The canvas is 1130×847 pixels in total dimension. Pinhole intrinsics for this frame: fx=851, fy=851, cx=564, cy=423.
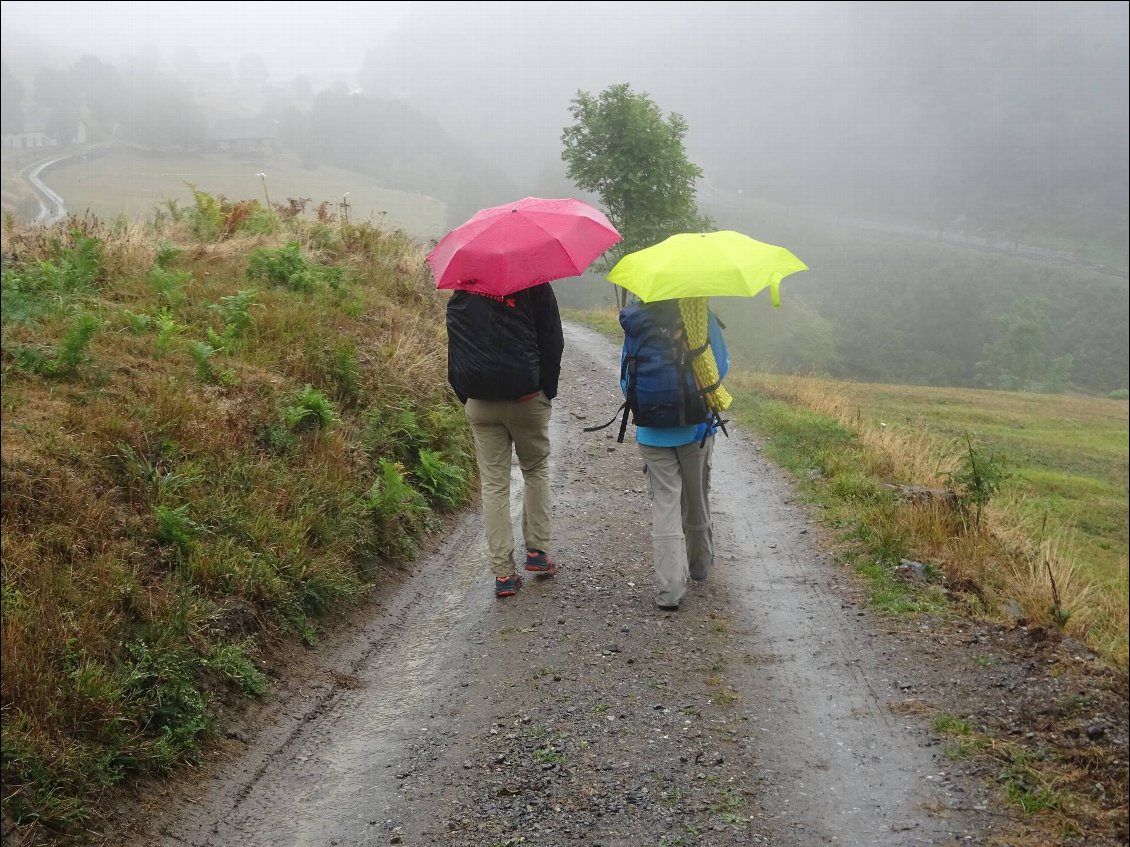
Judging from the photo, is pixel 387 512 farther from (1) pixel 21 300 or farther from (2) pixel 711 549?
(1) pixel 21 300

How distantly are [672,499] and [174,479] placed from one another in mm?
3502

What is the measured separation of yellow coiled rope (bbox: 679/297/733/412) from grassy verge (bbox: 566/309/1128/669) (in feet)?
6.99

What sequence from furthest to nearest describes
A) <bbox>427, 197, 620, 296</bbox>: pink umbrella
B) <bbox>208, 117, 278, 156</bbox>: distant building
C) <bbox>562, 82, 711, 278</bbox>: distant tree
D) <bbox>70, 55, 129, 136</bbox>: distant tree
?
1. <bbox>562, 82, 711, 278</bbox>: distant tree
2. <bbox>70, 55, 129, 136</bbox>: distant tree
3. <bbox>208, 117, 278, 156</bbox>: distant building
4. <bbox>427, 197, 620, 296</bbox>: pink umbrella

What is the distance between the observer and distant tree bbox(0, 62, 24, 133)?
27763 millimetres

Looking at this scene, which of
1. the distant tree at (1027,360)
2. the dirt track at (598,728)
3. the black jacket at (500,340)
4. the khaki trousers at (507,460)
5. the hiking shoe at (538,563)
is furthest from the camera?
the distant tree at (1027,360)

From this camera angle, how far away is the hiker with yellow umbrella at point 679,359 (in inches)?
219

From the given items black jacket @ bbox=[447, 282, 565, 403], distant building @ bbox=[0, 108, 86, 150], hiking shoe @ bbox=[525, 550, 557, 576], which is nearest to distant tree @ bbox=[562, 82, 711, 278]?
distant building @ bbox=[0, 108, 86, 150]

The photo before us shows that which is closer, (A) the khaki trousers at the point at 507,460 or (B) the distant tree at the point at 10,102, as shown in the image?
(A) the khaki trousers at the point at 507,460

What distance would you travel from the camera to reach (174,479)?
5.79m

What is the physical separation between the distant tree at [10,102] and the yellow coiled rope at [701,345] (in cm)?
2863

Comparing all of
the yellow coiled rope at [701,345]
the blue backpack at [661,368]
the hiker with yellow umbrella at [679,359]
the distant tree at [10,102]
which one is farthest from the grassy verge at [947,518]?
the distant tree at [10,102]

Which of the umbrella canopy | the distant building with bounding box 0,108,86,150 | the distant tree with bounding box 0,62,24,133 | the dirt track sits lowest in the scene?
the dirt track

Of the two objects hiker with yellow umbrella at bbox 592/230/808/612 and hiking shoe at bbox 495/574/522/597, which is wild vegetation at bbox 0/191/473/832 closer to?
hiking shoe at bbox 495/574/522/597

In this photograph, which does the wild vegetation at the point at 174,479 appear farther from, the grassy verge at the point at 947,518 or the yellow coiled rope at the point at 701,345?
the grassy verge at the point at 947,518
